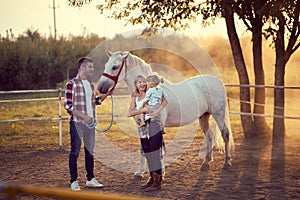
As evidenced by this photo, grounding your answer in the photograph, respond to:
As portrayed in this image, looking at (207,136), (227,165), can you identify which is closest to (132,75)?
(207,136)

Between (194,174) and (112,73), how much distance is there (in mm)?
1720

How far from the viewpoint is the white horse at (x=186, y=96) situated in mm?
5840

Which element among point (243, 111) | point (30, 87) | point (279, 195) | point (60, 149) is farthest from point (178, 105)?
point (30, 87)

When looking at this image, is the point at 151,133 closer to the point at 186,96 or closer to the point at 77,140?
the point at 77,140

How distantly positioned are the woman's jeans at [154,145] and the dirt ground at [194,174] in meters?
0.30

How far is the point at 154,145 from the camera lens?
5.31 meters

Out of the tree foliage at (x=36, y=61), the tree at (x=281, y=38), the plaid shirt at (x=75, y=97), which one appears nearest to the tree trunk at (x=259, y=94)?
the tree at (x=281, y=38)

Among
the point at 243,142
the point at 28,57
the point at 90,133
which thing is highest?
the point at 28,57

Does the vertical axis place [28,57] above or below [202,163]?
above

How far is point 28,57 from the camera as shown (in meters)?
26.0

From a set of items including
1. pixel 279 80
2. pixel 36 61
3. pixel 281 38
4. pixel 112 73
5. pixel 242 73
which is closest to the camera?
pixel 112 73

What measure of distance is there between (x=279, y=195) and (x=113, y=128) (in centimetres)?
695

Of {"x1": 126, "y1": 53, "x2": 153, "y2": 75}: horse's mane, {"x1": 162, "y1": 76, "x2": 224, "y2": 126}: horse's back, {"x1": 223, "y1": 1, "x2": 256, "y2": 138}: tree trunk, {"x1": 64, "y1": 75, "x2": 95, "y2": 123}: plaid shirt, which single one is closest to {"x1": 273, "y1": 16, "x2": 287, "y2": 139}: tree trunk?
{"x1": 223, "y1": 1, "x2": 256, "y2": 138}: tree trunk

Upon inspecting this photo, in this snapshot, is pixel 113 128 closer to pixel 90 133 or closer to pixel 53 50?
pixel 90 133
